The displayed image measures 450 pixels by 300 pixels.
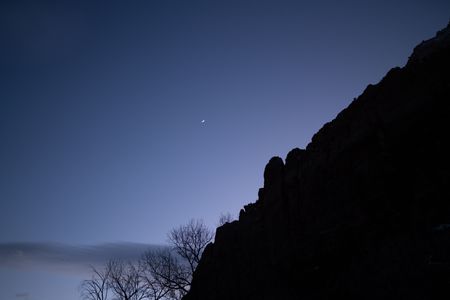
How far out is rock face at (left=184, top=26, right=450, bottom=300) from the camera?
37.9 feet

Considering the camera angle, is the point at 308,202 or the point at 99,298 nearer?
the point at 308,202

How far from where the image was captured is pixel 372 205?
577 inches

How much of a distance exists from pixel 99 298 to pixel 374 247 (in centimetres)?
4144

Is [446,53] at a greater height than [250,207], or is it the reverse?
[446,53]

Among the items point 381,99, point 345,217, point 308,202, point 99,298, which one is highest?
point 381,99

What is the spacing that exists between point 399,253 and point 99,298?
4276 centimetres

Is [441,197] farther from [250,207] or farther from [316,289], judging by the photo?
[250,207]

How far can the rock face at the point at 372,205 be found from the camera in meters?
11.6

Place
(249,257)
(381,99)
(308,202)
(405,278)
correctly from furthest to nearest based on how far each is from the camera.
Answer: (249,257) → (308,202) → (381,99) → (405,278)

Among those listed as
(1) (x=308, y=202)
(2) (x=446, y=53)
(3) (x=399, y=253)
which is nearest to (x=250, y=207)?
(1) (x=308, y=202)

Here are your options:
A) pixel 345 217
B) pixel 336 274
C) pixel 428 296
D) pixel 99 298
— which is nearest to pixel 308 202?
pixel 345 217

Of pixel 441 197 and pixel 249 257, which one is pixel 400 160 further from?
pixel 249 257

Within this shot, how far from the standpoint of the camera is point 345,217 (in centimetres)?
1524

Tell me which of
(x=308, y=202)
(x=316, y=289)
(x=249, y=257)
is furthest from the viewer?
(x=249, y=257)
